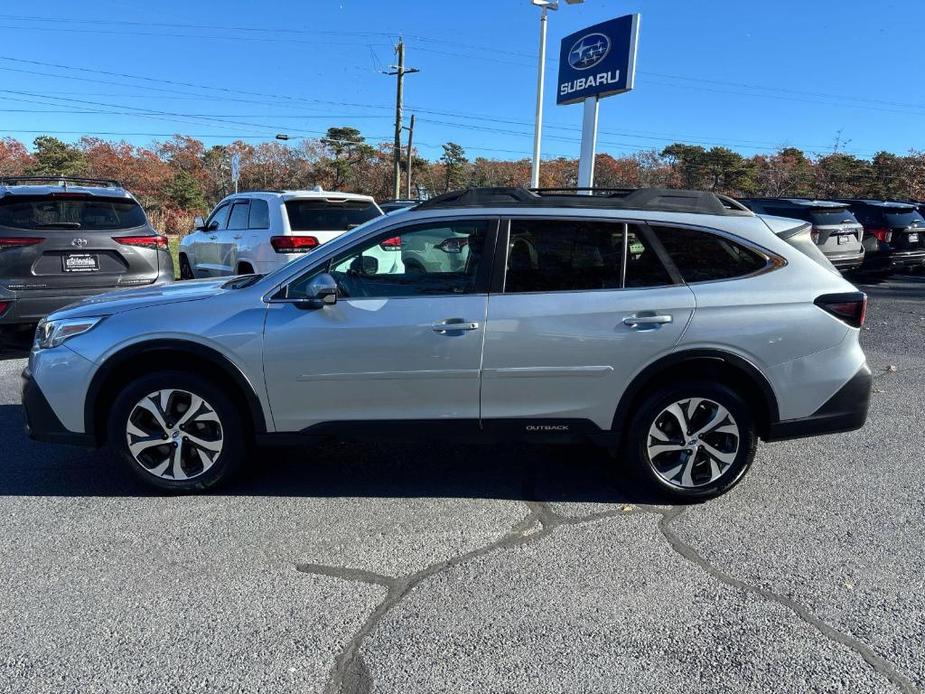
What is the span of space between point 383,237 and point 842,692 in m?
2.98

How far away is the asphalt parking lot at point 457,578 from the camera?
2484 mm

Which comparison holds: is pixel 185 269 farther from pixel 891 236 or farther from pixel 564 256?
pixel 891 236

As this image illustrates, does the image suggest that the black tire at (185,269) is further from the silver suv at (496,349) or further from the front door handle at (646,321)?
the front door handle at (646,321)

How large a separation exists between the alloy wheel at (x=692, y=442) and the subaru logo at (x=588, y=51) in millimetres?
13908

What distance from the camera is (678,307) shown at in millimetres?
3781

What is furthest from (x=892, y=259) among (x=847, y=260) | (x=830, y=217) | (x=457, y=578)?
(x=457, y=578)

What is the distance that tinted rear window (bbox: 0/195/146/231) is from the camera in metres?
6.75

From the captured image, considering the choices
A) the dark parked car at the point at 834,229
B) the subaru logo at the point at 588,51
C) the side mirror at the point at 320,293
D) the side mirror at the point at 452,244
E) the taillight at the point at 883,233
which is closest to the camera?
the side mirror at the point at 320,293

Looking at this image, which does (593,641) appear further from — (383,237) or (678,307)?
(383,237)

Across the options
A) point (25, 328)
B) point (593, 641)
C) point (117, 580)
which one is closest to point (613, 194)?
point (593, 641)

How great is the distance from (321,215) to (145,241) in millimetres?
2168

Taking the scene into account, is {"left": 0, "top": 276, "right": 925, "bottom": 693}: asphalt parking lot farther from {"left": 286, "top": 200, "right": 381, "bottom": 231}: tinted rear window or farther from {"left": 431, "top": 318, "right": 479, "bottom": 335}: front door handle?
{"left": 286, "top": 200, "right": 381, "bottom": 231}: tinted rear window

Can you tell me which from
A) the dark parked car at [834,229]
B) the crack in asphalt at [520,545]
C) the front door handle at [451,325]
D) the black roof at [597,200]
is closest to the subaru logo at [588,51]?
the dark parked car at [834,229]

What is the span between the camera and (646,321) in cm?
376
